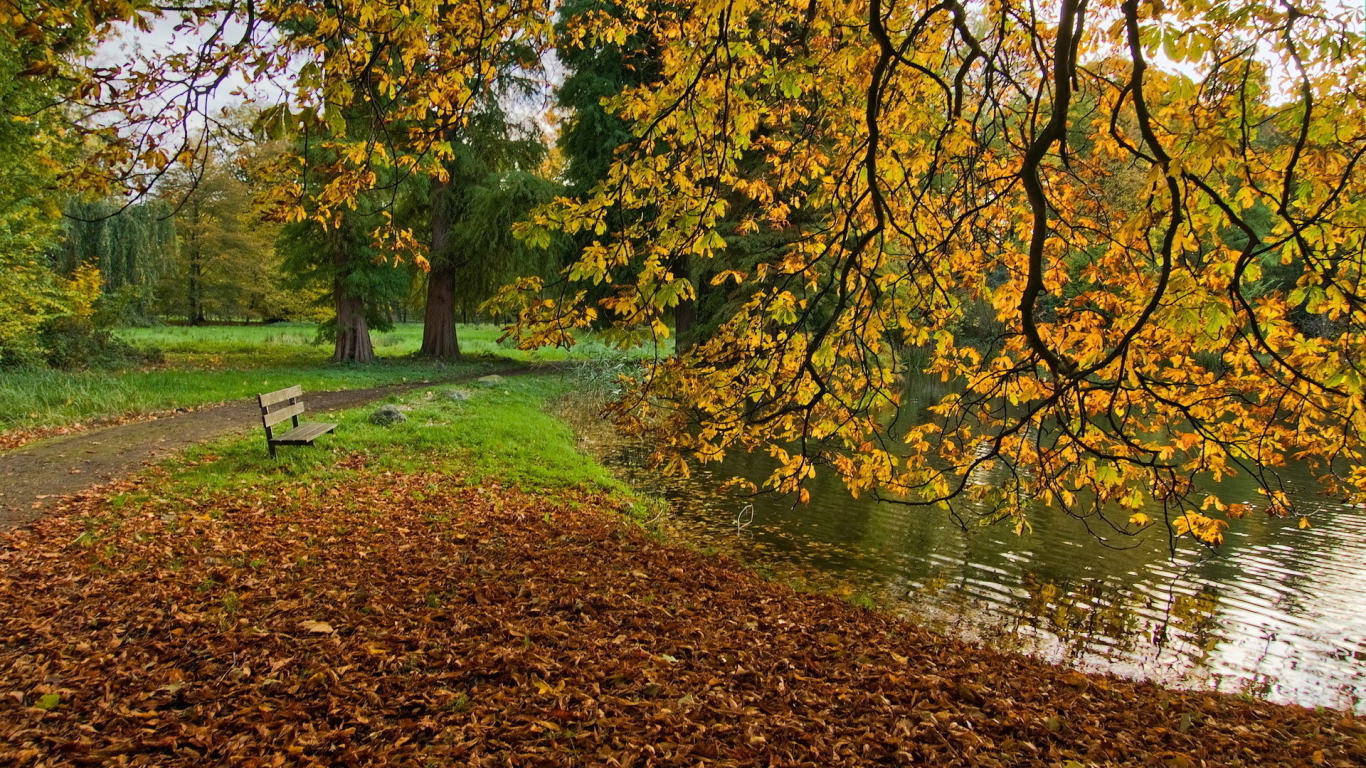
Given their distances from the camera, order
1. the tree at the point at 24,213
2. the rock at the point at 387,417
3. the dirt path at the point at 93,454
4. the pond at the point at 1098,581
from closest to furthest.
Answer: the pond at the point at 1098,581
the dirt path at the point at 93,454
the tree at the point at 24,213
the rock at the point at 387,417

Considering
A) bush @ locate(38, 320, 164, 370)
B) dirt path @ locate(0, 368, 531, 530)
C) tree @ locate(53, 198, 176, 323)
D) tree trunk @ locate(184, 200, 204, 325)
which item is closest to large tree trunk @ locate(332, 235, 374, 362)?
bush @ locate(38, 320, 164, 370)

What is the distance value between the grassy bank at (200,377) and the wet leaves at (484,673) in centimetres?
191

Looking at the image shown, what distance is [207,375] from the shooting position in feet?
47.0

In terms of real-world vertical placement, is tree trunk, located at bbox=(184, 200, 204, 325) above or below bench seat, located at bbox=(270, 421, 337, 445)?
above

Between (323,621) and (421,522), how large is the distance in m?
2.25

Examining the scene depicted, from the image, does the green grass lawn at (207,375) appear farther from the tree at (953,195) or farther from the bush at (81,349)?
the tree at (953,195)

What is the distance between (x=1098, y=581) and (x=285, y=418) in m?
9.32

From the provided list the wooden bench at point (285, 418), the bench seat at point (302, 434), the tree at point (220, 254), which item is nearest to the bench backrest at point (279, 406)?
the wooden bench at point (285, 418)

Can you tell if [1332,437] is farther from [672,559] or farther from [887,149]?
[672,559]

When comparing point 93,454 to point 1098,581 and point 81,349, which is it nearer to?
point 81,349

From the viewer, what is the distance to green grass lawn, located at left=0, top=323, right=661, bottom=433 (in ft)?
32.7

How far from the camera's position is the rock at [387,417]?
10320 mm

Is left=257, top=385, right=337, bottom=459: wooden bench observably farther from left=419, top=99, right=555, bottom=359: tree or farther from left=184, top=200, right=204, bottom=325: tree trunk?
left=184, top=200, right=204, bottom=325: tree trunk

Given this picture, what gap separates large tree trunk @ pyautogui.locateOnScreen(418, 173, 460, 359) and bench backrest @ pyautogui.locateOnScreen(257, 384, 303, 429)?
12.5 m
